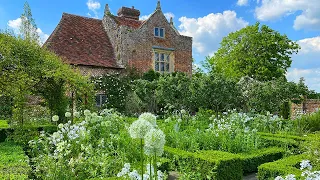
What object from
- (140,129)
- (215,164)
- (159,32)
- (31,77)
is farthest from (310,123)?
(159,32)

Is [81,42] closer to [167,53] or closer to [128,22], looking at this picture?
[128,22]

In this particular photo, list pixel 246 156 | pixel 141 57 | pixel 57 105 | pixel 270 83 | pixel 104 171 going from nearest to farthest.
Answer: pixel 104 171 → pixel 246 156 → pixel 57 105 → pixel 270 83 → pixel 141 57

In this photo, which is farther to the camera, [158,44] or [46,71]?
[158,44]

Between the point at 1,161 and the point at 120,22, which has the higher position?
the point at 120,22

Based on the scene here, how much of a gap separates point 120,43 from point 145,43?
1.78 metres

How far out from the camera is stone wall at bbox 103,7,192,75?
68.6 feet

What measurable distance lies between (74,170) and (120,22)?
57.5ft

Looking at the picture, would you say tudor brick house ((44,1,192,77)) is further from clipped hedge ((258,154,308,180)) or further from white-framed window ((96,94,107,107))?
clipped hedge ((258,154,308,180))

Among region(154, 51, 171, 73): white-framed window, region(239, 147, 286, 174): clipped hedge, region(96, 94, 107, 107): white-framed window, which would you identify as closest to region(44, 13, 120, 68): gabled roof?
region(96, 94, 107, 107): white-framed window

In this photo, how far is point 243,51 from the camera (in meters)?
31.2

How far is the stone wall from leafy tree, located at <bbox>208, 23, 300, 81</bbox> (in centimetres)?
779

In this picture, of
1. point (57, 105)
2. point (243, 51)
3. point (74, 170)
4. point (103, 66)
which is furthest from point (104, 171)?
point (243, 51)

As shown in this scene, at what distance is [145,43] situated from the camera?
21.8 meters

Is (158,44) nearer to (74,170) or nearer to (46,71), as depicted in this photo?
(46,71)
